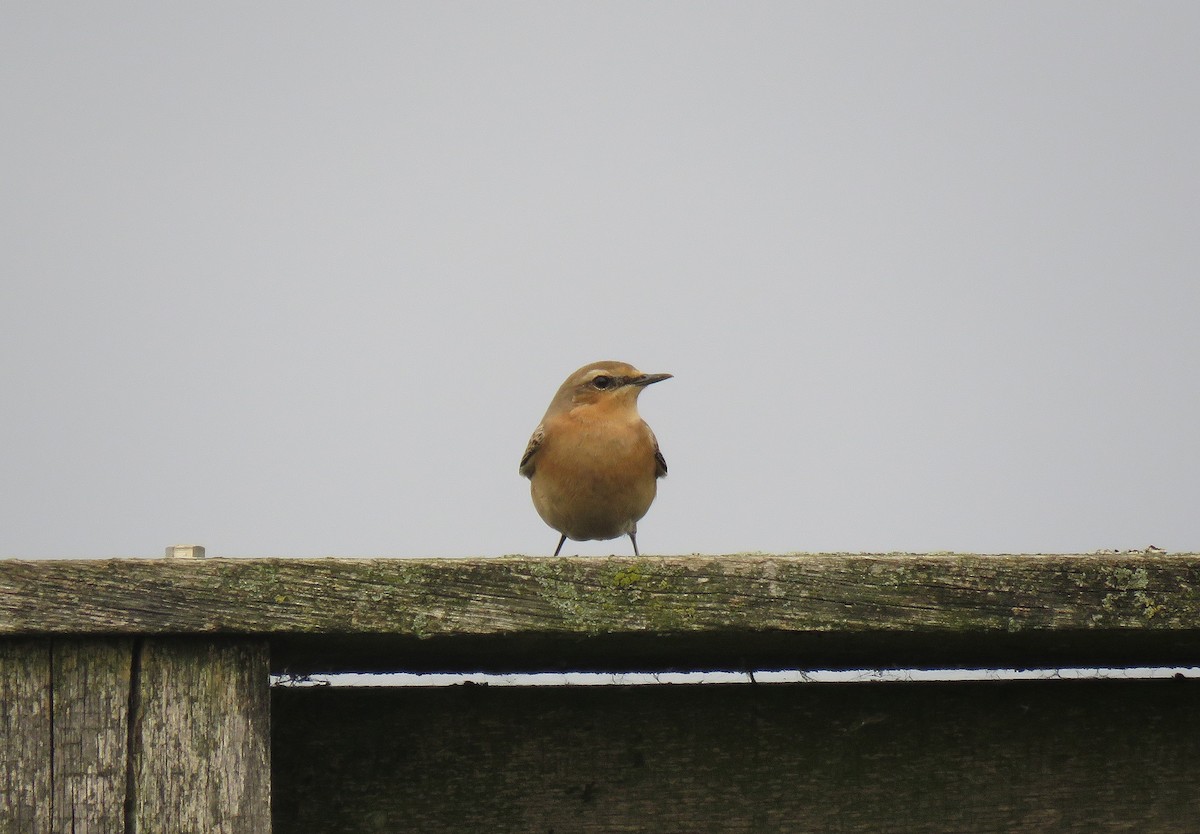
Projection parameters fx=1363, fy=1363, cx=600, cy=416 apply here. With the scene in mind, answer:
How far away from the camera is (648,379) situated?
672 cm

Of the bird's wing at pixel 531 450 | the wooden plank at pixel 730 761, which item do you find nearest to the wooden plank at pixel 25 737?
the wooden plank at pixel 730 761

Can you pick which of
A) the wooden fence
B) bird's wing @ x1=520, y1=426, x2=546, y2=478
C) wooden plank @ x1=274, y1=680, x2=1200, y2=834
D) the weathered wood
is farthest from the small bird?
the weathered wood

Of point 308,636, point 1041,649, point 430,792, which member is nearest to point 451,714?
point 430,792

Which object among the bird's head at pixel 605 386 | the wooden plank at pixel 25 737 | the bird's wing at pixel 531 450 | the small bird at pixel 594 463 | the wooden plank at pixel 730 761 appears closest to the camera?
the wooden plank at pixel 25 737

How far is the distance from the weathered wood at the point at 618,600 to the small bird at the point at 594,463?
10.9 feet

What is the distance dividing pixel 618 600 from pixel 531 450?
385cm

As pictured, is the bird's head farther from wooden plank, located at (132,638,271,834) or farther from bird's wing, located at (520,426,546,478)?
wooden plank, located at (132,638,271,834)

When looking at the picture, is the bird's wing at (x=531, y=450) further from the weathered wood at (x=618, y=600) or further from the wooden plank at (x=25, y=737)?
the wooden plank at (x=25, y=737)

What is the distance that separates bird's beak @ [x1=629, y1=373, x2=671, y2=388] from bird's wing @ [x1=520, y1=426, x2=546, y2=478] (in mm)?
554

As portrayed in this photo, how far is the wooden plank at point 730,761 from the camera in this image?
289 centimetres

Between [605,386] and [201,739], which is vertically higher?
[605,386]

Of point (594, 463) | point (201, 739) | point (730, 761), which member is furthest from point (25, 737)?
point (594, 463)

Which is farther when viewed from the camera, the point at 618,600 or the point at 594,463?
the point at 594,463

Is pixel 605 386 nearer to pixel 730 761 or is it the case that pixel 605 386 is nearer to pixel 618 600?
pixel 730 761
